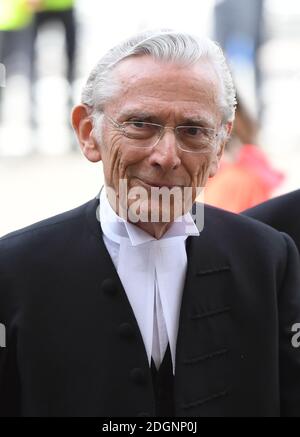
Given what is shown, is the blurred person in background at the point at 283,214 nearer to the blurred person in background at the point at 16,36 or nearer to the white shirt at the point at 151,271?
the white shirt at the point at 151,271

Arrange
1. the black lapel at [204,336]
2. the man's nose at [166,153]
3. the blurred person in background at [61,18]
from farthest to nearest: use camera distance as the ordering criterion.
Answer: the blurred person in background at [61,18] → the black lapel at [204,336] → the man's nose at [166,153]

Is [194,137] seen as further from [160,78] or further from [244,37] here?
[244,37]

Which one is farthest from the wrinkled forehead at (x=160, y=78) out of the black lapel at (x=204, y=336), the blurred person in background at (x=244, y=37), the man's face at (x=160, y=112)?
the blurred person in background at (x=244, y=37)

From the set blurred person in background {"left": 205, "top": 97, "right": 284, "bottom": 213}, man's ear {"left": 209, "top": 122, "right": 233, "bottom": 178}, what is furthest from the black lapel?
blurred person in background {"left": 205, "top": 97, "right": 284, "bottom": 213}

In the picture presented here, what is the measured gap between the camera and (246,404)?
263cm

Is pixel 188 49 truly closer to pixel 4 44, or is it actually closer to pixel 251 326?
pixel 251 326

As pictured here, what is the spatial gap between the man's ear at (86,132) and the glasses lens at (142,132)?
165 mm

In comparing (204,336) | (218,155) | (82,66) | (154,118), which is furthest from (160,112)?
(82,66)

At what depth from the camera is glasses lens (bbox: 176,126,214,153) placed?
2.49 m

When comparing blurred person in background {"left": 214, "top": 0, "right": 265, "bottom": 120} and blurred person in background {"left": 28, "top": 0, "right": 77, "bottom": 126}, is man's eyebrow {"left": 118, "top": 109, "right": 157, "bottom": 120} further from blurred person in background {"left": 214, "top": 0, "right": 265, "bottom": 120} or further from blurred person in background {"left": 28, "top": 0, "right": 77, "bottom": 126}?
blurred person in background {"left": 28, "top": 0, "right": 77, "bottom": 126}

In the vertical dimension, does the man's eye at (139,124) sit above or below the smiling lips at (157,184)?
above

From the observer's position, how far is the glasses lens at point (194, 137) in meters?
2.49

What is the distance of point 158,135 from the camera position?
2.47 m
